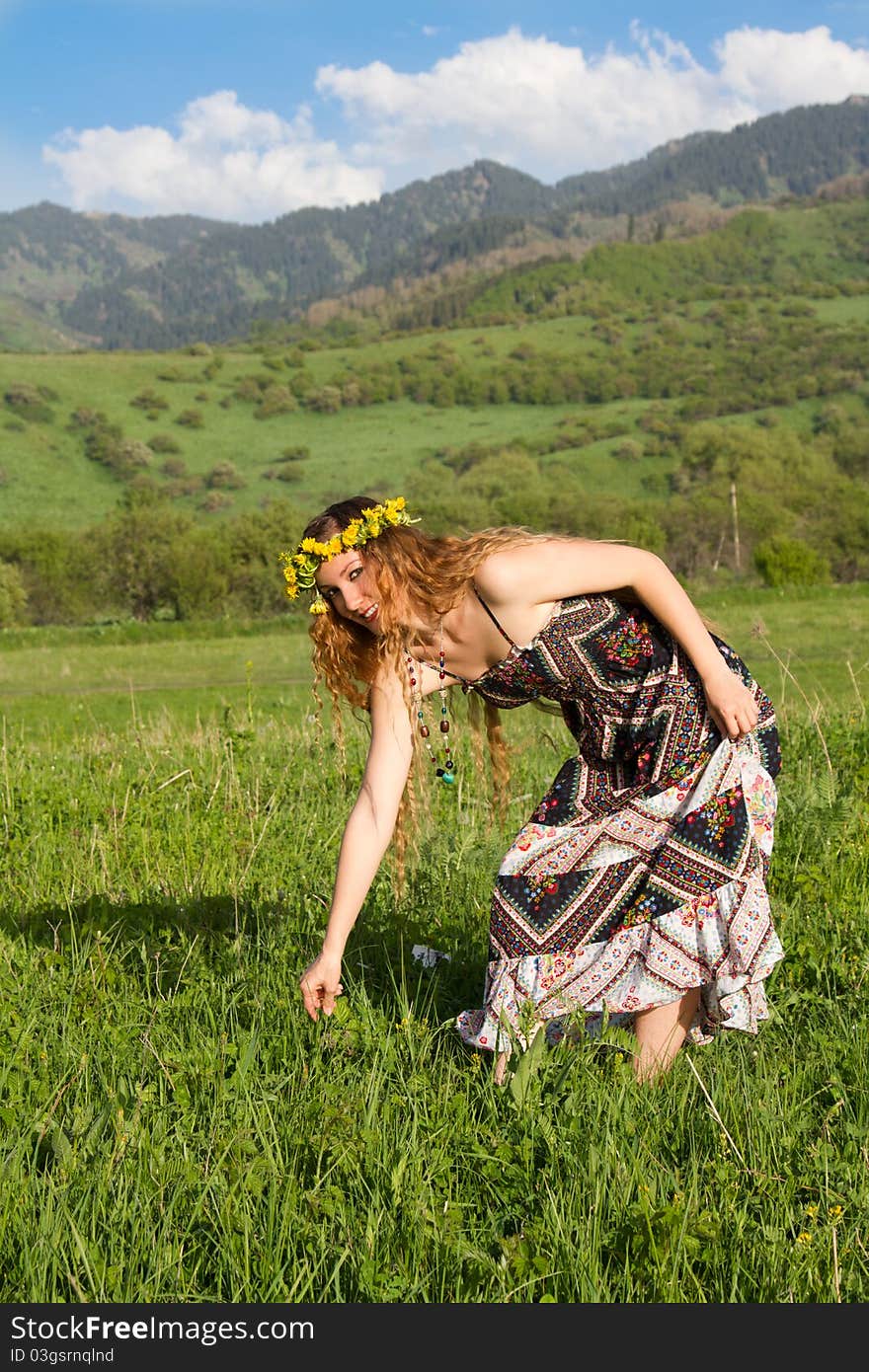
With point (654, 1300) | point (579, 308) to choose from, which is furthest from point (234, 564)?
point (579, 308)

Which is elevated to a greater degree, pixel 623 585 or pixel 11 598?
pixel 623 585

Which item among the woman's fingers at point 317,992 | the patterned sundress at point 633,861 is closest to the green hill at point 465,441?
the patterned sundress at point 633,861

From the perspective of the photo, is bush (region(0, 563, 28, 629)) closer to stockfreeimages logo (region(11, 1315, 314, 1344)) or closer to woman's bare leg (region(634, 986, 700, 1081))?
woman's bare leg (region(634, 986, 700, 1081))

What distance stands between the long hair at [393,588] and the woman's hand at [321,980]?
0.61 metres

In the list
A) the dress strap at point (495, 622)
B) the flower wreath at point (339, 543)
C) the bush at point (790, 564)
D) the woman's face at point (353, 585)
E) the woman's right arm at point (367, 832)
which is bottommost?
the bush at point (790, 564)

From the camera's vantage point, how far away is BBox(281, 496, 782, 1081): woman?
3.17 metres

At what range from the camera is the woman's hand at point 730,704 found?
3.30 metres

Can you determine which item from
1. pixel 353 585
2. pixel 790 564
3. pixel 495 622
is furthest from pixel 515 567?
pixel 790 564

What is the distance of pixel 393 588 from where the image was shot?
123 inches

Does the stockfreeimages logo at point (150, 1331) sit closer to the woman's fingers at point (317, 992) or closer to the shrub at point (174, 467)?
the woman's fingers at point (317, 992)

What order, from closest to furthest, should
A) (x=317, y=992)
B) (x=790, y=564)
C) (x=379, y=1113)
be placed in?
(x=379, y=1113)
(x=317, y=992)
(x=790, y=564)

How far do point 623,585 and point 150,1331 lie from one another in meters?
2.03

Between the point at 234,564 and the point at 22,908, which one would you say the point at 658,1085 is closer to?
the point at 22,908

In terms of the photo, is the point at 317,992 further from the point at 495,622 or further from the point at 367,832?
the point at 495,622
